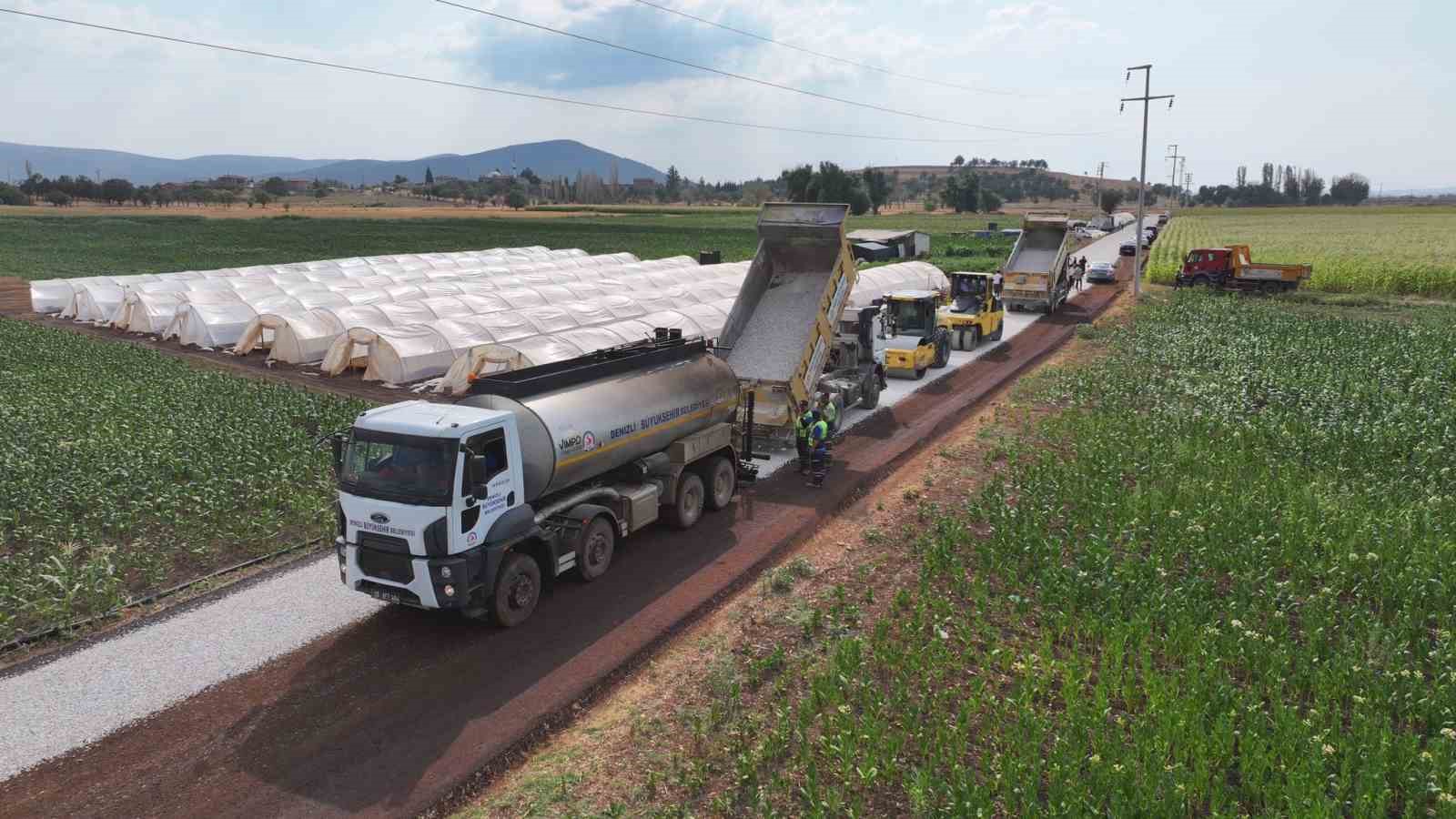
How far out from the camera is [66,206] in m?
151

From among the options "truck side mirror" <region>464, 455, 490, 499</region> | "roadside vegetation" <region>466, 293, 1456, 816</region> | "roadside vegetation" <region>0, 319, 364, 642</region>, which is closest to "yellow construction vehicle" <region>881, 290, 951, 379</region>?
"roadside vegetation" <region>466, 293, 1456, 816</region>

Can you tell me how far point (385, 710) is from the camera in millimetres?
10438

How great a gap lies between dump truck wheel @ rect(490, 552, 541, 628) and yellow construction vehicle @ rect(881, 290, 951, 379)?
17.7 metres

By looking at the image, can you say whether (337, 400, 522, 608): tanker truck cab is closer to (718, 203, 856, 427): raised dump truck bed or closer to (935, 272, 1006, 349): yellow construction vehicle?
(718, 203, 856, 427): raised dump truck bed

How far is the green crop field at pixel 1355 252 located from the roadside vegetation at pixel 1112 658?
32848 mm

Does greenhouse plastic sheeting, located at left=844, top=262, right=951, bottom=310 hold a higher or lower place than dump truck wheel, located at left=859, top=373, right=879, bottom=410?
higher

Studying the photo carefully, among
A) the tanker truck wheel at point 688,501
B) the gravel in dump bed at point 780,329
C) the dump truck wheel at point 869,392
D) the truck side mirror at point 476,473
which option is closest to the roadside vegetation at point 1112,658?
the tanker truck wheel at point 688,501

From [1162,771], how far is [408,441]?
9.42 m

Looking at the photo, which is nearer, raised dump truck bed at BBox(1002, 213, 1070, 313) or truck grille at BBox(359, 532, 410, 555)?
truck grille at BBox(359, 532, 410, 555)

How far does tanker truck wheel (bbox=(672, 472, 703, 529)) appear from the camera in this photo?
51.6 feet

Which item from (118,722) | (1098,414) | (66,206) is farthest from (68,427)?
(66,206)

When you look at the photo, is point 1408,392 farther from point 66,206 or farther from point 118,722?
point 66,206

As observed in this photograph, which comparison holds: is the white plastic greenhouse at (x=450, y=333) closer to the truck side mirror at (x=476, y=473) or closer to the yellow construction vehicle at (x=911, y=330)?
the yellow construction vehicle at (x=911, y=330)

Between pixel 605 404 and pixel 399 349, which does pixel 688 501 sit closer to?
pixel 605 404
